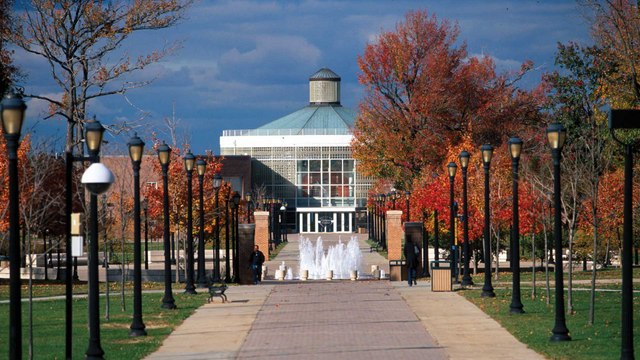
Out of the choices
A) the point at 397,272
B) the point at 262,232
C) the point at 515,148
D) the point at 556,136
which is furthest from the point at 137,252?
the point at 262,232

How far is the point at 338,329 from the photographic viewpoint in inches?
918

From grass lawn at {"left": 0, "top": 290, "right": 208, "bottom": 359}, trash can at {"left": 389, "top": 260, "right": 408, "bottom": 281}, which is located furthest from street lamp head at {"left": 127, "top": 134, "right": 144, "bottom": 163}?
trash can at {"left": 389, "top": 260, "right": 408, "bottom": 281}

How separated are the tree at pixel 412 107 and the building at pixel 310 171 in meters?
58.1

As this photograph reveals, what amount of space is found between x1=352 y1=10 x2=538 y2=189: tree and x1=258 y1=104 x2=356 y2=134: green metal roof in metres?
61.3

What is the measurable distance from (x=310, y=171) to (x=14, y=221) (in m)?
117

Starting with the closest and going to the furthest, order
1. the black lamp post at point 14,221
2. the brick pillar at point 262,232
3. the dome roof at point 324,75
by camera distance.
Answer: the black lamp post at point 14,221 < the brick pillar at point 262,232 < the dome roof at point 324,75

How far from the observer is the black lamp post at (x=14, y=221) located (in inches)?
521

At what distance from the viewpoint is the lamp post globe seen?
16312mm

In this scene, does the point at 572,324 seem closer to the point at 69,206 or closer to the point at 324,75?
the point at 69,206

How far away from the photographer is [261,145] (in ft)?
431

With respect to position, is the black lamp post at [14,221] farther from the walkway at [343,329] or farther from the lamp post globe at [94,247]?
the walkway at [343,329]

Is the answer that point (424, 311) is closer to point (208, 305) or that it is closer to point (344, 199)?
point (208, 305)

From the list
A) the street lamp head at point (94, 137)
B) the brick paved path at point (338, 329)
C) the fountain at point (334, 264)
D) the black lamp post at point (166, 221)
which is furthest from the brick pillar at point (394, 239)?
the street lamp head at point (94, 137)

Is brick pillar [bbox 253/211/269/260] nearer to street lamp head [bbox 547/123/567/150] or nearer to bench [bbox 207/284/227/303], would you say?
bench [bbox 207/284/227/303]
